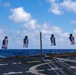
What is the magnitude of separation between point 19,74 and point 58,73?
17.0ft

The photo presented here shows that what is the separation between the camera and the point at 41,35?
201ft

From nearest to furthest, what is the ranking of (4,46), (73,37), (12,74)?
1. (12,74)
2. (4,46)
3. (73,37)

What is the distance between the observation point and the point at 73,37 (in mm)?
62719

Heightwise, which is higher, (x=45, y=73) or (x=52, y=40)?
(x=52, y=40)

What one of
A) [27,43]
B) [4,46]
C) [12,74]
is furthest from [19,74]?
[27,43]

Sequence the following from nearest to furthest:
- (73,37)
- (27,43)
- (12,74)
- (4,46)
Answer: (12,74) → (4,46) → (27,43) → (73,37)

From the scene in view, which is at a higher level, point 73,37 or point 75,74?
point 73,37

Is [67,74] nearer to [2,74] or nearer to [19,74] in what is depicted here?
[19,74]

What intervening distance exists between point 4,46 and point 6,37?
2627 millimetres

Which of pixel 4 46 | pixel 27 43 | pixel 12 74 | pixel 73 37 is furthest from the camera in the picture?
pixel 73 37

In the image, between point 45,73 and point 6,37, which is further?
point 6,37

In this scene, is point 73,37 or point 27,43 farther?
point 73,37

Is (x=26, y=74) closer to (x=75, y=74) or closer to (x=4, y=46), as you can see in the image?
(x=75, y=74)

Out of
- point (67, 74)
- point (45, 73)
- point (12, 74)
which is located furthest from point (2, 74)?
point (67, 74)
